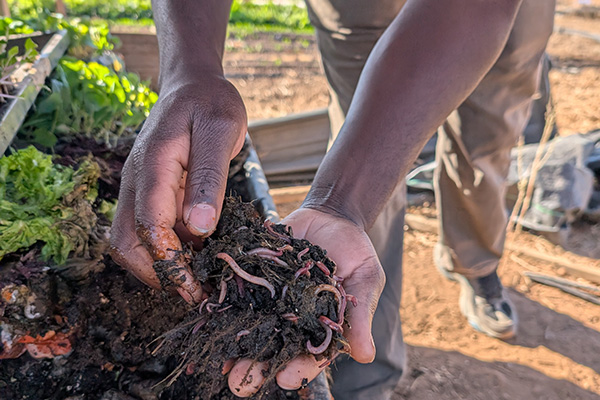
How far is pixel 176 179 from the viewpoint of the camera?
138cm

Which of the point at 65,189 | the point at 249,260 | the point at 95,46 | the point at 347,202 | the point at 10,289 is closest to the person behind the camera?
the point at 249,260

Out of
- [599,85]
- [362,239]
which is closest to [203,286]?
[362,239]

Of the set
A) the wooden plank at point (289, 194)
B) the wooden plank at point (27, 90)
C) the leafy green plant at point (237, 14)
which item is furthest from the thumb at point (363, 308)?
the leafy green plant at point (237, 14)

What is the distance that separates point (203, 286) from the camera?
56.7 inches

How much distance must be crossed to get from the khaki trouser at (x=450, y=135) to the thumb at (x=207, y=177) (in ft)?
3.97

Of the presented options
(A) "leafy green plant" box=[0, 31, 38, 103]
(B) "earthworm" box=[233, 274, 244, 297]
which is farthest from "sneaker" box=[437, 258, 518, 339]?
(A) "leafy green plant" box=[0, 31, 38, 103]

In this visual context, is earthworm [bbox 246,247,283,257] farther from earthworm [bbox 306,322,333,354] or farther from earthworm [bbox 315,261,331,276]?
earthworm [bbox 306,322,333,354]

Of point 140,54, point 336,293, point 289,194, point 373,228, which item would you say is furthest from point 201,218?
point 140,54

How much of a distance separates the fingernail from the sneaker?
2.48m

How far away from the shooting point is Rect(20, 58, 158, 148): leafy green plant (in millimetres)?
2363

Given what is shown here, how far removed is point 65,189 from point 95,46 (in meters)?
2.03

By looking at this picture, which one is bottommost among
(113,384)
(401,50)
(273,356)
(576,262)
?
(576,262)

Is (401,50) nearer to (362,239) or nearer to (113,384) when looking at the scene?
(362,239)

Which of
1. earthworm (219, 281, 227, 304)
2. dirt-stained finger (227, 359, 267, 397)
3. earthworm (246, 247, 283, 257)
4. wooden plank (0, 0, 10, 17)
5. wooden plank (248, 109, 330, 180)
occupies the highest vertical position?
wooden plank (0, 0, 10, 17)
